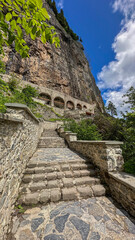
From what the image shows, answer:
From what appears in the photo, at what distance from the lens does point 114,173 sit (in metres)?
2.64

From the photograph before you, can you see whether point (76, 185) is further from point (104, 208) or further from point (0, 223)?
point (0, 223)

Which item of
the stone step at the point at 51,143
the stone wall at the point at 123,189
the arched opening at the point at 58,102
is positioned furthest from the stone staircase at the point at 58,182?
the arched opening at the point at 58,102

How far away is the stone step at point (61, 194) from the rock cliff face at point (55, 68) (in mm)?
18608

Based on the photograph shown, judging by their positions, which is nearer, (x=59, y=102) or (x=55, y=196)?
(x=55, y=196)

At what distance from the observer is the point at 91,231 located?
5.32 ft

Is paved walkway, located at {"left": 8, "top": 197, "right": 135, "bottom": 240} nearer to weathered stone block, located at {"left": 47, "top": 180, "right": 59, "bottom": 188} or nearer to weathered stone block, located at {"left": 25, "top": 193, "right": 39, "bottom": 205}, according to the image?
weathered stone block, located at {"left": 25, "top": 193, "right": 39, "bottom": 205}

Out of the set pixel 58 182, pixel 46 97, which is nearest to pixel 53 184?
pixel 58 182

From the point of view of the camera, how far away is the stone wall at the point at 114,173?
2096 millimetres

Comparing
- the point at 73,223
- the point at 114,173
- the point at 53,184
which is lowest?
the point at 73,223

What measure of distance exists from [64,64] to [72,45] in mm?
10500

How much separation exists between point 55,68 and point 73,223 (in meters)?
23.4

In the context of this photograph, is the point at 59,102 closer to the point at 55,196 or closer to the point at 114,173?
the point at 114,173

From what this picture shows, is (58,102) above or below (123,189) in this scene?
above

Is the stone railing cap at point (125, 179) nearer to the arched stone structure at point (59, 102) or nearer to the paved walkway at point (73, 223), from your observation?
the paved walkway at point (73, 223)
